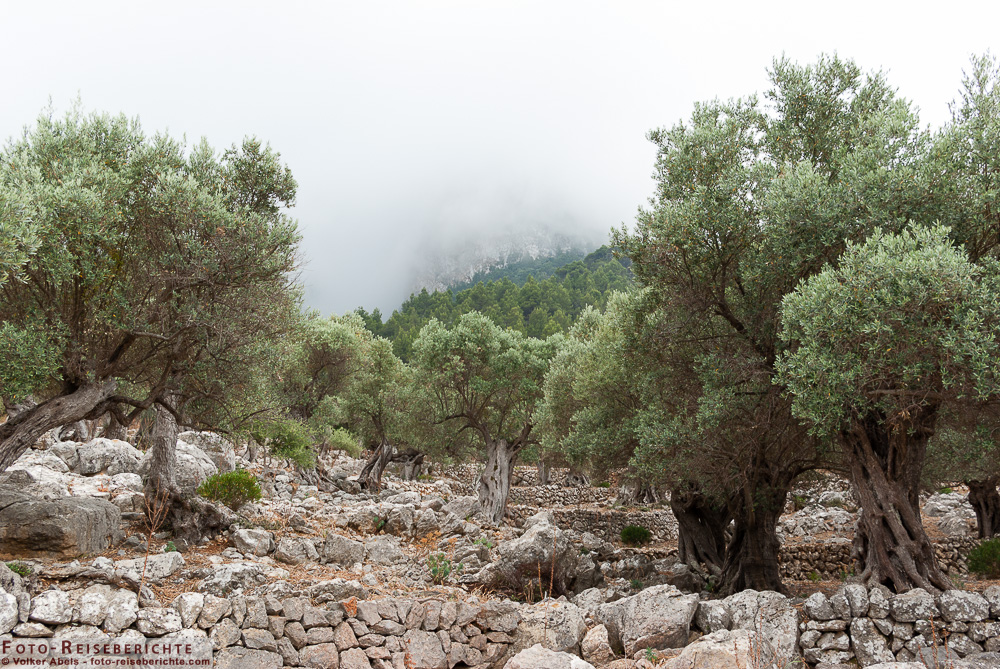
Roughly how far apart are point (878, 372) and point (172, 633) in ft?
38.4

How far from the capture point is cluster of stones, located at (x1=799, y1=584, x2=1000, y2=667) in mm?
9031

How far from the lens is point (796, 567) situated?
22266mm

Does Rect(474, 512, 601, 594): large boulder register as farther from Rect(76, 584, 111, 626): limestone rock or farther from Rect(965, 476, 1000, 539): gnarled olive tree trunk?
Rect(965, 476, 1000, 539): gnarled olive tree trunk

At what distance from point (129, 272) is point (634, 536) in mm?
24152

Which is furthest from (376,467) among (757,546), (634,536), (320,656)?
(320,656)

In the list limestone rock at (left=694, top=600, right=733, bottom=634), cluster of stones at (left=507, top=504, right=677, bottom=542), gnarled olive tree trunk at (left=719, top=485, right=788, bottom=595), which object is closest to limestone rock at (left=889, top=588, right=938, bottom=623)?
limestone rock at (left=694, top=600, right=733, bottom=634)

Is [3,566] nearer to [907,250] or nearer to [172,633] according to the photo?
[172,633]

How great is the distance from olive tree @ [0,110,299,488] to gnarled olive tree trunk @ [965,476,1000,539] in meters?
29.4

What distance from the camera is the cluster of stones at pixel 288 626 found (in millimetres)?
8266

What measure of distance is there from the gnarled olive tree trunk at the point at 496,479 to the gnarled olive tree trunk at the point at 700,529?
9.16m

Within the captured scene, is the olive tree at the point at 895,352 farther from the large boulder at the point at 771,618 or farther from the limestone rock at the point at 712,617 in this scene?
the limestone rock at the point at 712,617

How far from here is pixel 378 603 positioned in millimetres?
10750

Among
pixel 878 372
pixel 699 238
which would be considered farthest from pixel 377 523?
pixel 878 372

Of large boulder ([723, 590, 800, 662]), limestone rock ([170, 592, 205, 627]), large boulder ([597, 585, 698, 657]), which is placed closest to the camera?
limestone rock ([170, 592, 205, 627])
